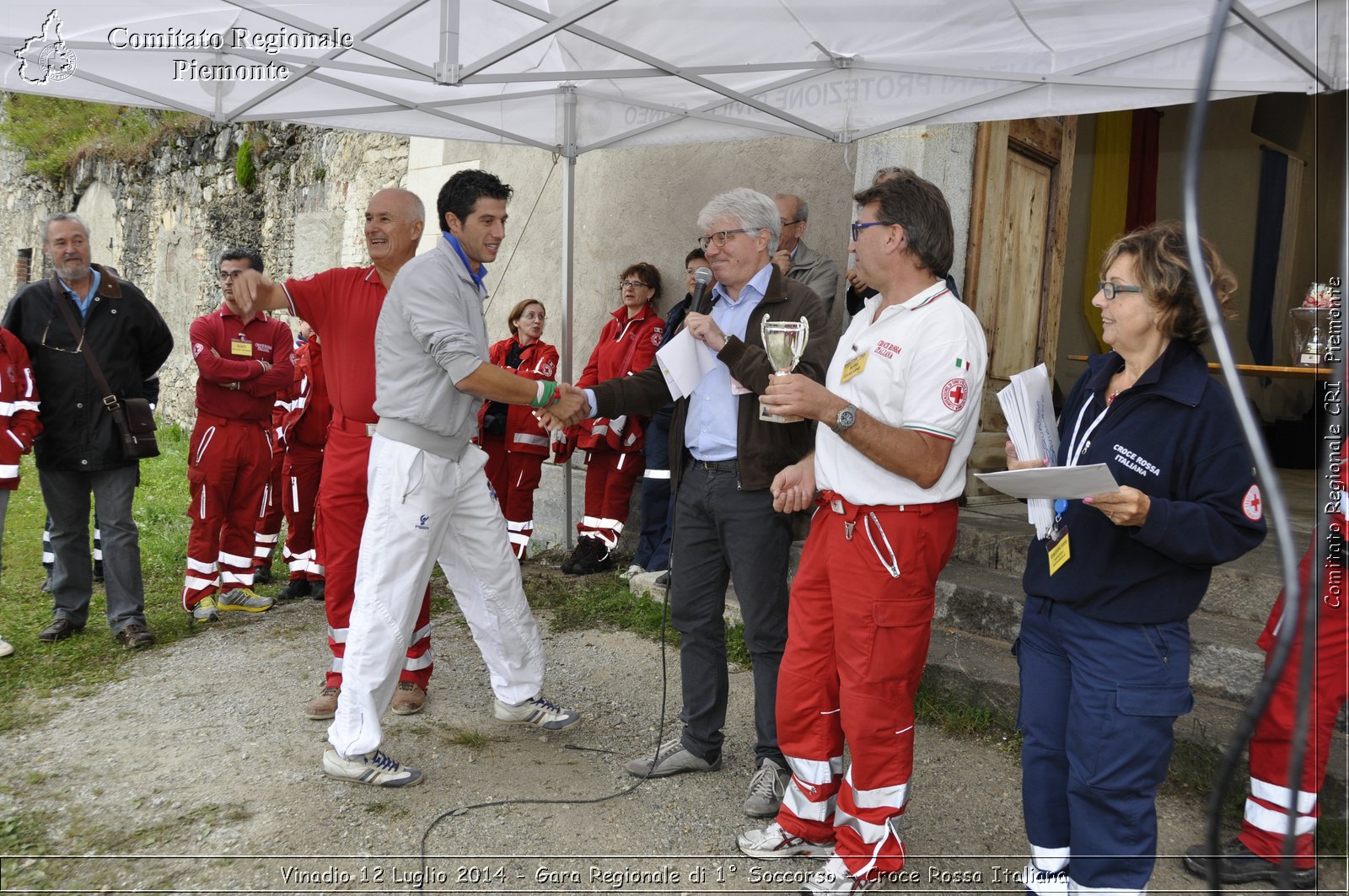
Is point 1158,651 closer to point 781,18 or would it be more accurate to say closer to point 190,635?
point 781,18

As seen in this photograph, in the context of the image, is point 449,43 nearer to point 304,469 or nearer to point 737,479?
point 737,479

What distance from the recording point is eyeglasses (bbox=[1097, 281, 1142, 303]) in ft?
7.84

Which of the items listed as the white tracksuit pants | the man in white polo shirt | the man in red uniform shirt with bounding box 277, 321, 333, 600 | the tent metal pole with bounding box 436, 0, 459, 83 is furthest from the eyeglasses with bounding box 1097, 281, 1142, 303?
the man in red uniform shirt with bounding box 277, 321, 333, 600

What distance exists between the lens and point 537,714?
418 cm

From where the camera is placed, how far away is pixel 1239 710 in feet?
12.0

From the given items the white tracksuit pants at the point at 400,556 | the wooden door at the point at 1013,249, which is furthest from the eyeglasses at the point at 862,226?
the wooden door at the point at 1013,249

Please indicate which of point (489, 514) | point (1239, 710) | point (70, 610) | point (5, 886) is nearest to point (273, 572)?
point (70, 610)

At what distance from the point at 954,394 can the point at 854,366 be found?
1.09ft

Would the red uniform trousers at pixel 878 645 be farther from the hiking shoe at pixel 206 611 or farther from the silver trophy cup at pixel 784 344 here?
the hiking shoe at pixel 206 611

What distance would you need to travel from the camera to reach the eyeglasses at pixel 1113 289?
2.39 meters

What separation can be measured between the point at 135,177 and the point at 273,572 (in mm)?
10755

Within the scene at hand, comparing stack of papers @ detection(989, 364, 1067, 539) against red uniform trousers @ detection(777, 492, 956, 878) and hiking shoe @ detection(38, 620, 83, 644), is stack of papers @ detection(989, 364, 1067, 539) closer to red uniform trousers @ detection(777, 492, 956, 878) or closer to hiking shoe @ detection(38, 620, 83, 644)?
red uniform trousers @ detection(777, 492, 956, 878)

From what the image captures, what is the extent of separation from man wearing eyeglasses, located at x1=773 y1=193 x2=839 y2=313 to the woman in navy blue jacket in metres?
3.18

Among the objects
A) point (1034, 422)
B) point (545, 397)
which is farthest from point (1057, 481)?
point (545, 397)
